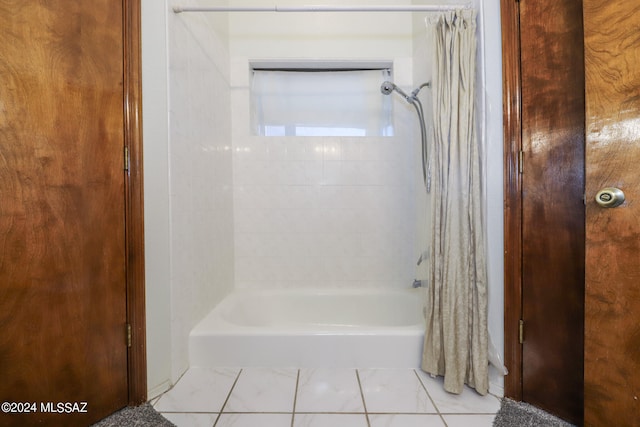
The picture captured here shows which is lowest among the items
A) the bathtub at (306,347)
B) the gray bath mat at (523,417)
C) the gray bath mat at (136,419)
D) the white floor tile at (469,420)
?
the gray bath mat at (523,417)

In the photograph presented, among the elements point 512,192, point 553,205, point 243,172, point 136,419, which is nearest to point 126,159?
point 243,172

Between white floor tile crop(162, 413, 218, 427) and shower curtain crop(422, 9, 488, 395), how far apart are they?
3.23ft

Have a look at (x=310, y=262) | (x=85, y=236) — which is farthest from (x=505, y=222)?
(x=85, y=236)

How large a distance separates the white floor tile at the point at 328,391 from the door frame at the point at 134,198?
678 mm

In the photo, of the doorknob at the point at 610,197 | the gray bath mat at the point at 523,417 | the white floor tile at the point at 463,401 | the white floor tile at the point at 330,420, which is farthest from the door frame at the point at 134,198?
the doorknob at the point at 610,197

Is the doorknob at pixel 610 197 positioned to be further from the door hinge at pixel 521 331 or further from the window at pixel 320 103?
the window at pixel 320 103

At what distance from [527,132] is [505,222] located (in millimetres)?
384

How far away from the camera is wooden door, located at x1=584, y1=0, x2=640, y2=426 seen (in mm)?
781

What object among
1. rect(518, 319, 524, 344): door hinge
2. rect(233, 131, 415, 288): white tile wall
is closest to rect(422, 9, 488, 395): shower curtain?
rect(518, 319, 524, 344): door hinge

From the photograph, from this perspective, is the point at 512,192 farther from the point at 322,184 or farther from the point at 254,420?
the point at 254,420

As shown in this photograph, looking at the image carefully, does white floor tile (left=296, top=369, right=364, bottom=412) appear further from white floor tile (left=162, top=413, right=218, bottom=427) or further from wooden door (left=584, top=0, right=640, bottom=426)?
wooden door (left=584, top=0, right=640, bottom=426)

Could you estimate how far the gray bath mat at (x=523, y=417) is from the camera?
3.25ft

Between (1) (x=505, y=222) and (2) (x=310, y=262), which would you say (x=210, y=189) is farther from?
(1) (x=505, y=222)

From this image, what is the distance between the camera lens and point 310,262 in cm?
199
